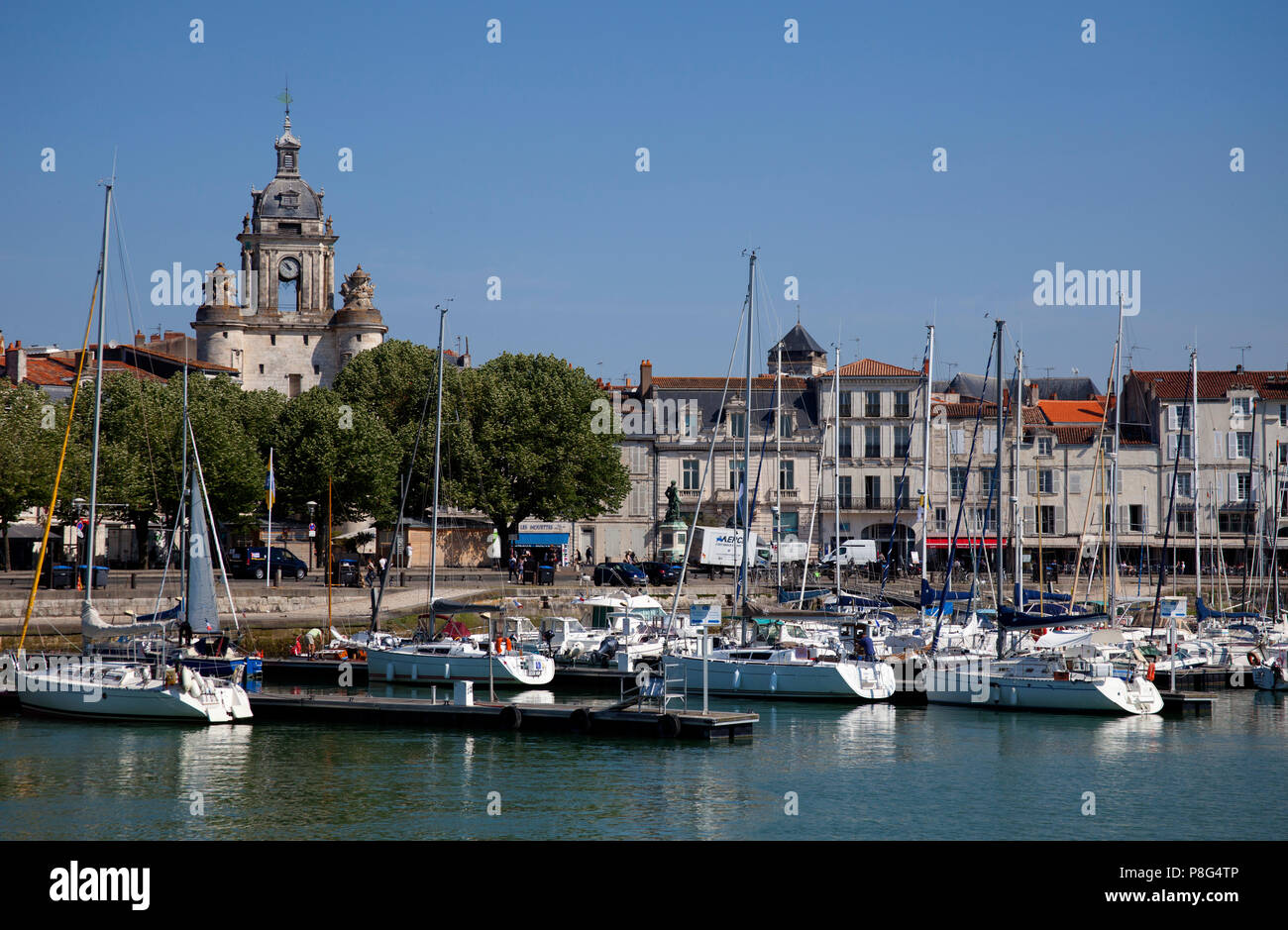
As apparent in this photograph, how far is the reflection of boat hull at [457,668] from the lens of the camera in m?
38.4

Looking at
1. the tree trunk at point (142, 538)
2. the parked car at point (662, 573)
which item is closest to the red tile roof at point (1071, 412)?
the parked car at point (662, 573)

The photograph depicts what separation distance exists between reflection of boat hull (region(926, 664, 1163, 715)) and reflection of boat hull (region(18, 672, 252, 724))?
677 inches

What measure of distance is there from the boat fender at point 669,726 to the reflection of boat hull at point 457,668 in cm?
910

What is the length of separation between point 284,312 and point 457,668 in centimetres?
4761

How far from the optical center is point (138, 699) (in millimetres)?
30688

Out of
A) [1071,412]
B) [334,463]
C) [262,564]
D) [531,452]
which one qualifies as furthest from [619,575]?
[1071,412]

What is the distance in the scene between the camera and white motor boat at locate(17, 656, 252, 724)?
100ft

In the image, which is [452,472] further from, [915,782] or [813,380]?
[915,782]

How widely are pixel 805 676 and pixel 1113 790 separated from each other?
10.6m

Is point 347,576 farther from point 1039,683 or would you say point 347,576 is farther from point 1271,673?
point 1271,673

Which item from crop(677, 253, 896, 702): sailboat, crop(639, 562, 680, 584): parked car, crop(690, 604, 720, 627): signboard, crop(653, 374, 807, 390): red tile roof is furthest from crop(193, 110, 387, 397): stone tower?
crop(677, 253, 896, 702): sailboat
